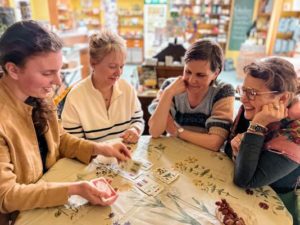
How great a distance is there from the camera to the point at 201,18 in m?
7.42

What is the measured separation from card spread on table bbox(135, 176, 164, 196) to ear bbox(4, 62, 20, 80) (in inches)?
25.5

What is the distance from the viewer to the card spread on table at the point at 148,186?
1.00 m

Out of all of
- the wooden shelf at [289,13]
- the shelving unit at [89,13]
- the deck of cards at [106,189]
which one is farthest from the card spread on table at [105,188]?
the shelving unit at [89,13]

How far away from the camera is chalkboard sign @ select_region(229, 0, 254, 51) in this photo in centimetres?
702

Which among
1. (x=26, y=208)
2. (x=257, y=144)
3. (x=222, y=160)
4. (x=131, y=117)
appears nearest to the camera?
(x=26, y=208)

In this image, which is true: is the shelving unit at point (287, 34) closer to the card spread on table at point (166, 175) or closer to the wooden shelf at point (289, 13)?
the wooden shelf at point (289, 13)

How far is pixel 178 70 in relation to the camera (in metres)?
2.97

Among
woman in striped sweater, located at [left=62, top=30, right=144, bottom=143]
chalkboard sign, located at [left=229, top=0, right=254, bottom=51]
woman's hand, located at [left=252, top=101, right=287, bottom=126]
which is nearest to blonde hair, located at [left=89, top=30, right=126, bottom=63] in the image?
woman in striped sweater, located at [left=62, top=30, right=144, bottom=143]

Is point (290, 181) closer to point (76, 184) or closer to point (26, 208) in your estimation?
point (76, 184)

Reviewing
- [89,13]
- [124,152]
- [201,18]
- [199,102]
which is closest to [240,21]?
[201,18]

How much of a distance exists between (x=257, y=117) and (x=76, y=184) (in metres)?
0.80

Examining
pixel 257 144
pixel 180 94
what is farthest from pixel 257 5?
pixel 257 144

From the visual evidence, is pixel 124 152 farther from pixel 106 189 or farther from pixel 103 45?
pixel 103 45

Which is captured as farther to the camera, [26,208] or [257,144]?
[257,144]
